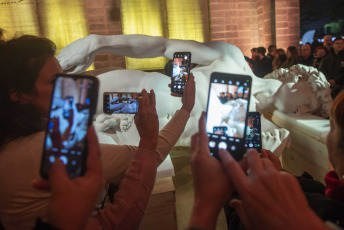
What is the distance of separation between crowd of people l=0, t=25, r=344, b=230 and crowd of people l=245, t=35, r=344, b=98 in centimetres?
209

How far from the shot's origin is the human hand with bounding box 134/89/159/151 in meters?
0.72

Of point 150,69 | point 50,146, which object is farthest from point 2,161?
point 150,69

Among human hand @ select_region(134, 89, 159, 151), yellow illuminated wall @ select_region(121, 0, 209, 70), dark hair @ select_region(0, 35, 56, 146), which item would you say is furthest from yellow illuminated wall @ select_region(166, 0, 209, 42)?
dark hair @ select_region(0, 35, 56, 146)

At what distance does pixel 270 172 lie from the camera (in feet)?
1.35

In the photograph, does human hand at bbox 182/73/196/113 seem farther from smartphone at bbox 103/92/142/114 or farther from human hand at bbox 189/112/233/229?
human hand at bbox 189/112/233/229

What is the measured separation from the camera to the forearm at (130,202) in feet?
2.14

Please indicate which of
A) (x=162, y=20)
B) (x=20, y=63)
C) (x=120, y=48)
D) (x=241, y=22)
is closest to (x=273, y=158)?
(x=20, y=63)

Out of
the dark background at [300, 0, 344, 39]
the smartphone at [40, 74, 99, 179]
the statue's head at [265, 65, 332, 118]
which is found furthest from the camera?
the dark background at [300, 0, 344, 39]

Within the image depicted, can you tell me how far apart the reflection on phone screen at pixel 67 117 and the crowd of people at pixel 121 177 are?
5 centimetres

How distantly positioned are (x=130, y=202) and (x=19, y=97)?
0.34 metres

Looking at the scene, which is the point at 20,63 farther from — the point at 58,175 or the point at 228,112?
the point at 228,112

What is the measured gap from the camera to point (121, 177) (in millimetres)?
749

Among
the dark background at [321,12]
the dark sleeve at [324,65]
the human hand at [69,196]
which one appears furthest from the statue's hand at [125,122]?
the dark background at [321,12]

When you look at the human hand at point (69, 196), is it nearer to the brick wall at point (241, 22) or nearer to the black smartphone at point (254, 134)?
the black smartphone at point (254, 134)
